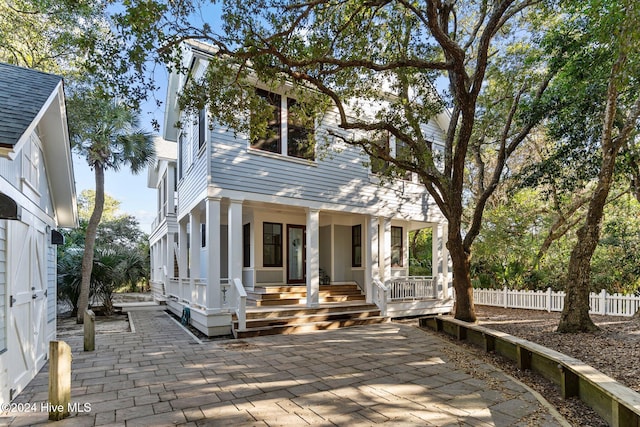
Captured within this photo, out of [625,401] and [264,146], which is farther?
[264,146]

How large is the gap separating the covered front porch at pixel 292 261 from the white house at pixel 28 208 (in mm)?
3160

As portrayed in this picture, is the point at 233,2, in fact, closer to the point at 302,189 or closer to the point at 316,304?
the point at 302,189

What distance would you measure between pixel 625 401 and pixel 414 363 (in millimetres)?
3317

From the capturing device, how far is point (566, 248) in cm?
1608

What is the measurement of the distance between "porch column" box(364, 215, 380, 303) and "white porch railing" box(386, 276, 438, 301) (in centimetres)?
56

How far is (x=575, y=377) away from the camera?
15.5 ft

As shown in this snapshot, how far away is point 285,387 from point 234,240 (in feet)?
15.5

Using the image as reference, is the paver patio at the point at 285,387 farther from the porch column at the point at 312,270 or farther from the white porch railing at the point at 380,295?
the white porch railing at the point at 380,295


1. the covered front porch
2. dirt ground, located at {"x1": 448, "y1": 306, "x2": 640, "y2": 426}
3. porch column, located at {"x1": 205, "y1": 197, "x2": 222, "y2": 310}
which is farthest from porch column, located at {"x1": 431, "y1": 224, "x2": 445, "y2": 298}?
porch column, located at {"x1": 205, "y1": 197, "x2": 222, "y2": 310}

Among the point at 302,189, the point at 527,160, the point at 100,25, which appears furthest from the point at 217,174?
the point at 527,160

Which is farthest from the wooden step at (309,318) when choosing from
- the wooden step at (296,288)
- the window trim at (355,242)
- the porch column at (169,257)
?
the porch column at (169,257)

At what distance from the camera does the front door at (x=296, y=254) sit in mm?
12305

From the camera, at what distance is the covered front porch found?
9.10m

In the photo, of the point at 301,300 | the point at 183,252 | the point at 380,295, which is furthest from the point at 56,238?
the point at 380,295
